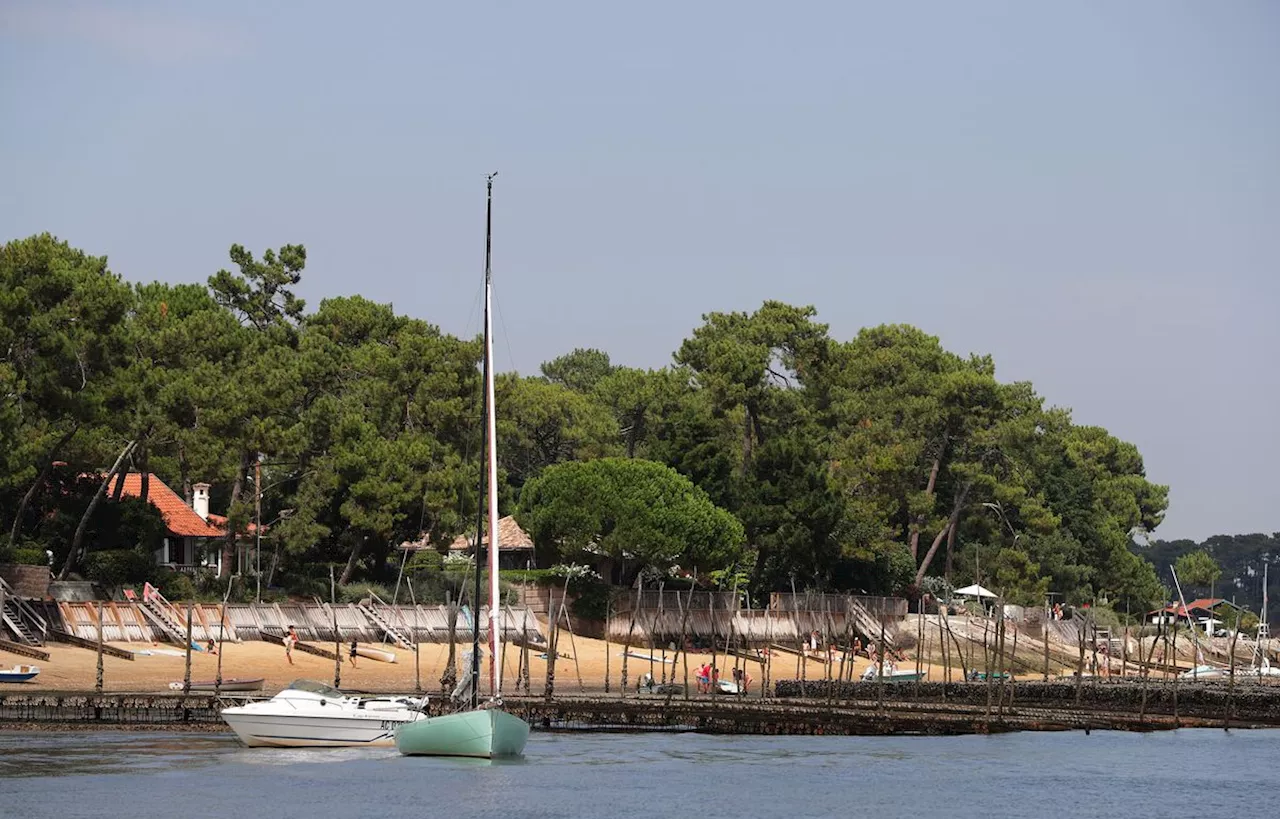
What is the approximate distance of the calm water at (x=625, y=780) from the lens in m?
45.5

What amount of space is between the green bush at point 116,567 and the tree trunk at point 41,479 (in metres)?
2.99

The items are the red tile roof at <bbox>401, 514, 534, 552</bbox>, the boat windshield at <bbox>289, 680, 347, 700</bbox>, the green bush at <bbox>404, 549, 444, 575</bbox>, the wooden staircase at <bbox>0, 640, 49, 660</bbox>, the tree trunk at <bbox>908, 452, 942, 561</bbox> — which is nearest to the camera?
the boat windshield at <bbox>289, 680, 347, 700</bbox>

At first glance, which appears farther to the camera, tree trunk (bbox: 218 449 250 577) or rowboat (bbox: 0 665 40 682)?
tree trunk (bbox: 218 449 250 577)

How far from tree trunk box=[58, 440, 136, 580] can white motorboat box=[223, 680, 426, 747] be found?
83.3ft

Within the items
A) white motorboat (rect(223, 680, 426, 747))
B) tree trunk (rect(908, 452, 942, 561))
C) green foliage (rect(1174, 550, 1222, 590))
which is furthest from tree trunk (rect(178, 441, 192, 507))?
green foliage (rect(1174, 550, 1222, 590))

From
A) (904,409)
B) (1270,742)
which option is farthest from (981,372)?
(1270,742)

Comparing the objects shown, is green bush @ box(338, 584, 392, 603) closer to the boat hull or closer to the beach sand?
the beach sand

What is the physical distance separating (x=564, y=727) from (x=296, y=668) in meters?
12.7

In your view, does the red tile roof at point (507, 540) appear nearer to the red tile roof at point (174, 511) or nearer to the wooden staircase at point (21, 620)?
the red tile roof at point (174, 511)

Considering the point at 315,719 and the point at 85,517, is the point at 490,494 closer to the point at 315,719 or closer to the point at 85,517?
the point at 315,719

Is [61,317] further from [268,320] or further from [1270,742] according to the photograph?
[268,320]

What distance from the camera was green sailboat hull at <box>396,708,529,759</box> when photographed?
48.9 meters

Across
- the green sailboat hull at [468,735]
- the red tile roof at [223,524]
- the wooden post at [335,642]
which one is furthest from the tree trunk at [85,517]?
the green sailboat hull at [468,735]

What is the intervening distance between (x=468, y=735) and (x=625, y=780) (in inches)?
178
